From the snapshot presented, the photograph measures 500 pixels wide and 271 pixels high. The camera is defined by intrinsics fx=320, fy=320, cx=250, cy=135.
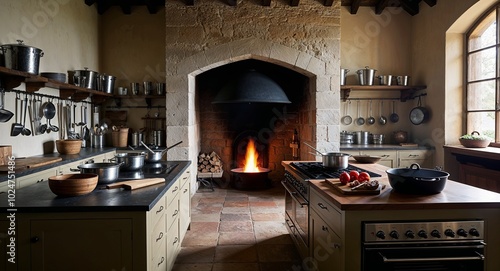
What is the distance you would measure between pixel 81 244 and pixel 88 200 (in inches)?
8.7

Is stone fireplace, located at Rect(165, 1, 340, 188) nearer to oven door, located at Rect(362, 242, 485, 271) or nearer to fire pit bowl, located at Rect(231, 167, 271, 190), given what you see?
fire pit bowl, located at Rect(231, 167, 271, 190)

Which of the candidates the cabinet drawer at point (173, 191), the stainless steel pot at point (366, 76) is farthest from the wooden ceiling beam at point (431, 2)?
the cabinet drawer at point (173, 191)

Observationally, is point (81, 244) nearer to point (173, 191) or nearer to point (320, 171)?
point (173, 191)

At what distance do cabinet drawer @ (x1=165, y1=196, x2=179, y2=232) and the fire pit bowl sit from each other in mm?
2875

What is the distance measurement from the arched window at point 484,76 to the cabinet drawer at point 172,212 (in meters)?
4.16

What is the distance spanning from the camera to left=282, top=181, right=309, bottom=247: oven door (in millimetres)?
2439

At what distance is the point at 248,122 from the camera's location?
587 centimetres

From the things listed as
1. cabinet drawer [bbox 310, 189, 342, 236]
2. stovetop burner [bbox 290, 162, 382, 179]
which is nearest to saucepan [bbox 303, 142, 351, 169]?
stovetop burner [bbox 290, 162, 382, 179]

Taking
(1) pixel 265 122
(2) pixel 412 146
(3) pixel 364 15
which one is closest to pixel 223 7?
(1) pixel 265 122

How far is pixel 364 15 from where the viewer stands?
5.55 meters

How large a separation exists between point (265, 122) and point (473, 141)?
124 inches

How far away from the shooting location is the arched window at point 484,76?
4.20 m

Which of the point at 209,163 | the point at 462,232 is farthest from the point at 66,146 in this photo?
the point at 462,232

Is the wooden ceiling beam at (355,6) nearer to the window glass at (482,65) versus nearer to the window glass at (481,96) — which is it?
the window glass at (482,65)
